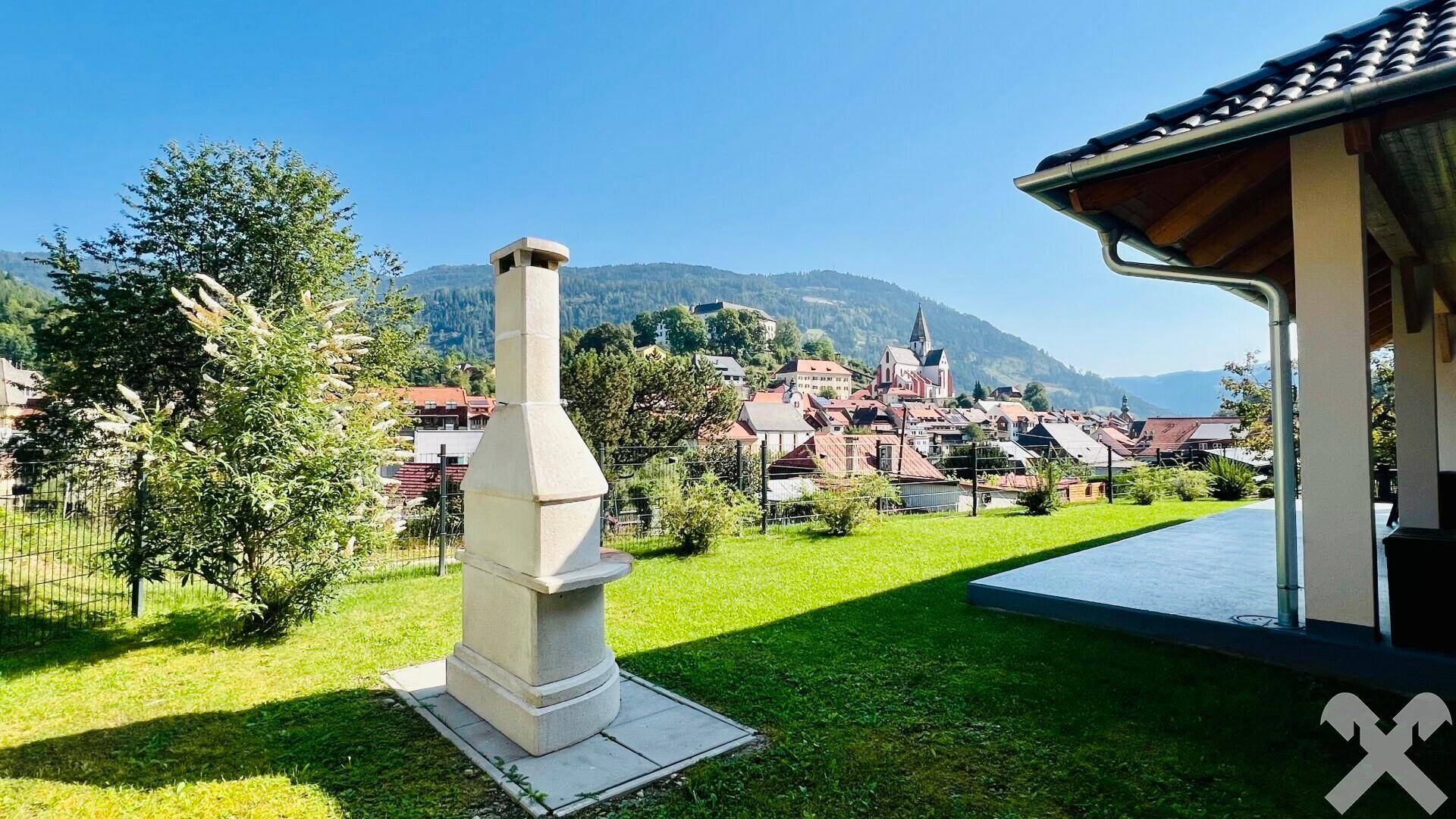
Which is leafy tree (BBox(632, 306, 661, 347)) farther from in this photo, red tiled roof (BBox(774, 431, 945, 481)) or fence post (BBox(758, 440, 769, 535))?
fence post (BBox(758, 440, 769, 535))

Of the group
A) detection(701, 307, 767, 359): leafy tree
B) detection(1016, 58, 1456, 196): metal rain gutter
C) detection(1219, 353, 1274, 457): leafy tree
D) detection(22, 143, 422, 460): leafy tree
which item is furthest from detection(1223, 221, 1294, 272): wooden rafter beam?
detection(701, 307, 767, 359): leafy tree

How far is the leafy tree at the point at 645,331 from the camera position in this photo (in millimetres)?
109438

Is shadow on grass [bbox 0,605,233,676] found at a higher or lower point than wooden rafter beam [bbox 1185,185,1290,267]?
lower

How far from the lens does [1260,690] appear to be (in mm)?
3559

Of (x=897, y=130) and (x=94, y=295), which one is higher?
(x=897, y=130)

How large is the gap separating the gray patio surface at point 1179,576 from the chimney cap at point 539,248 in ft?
14.2

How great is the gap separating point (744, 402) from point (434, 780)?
6959cm

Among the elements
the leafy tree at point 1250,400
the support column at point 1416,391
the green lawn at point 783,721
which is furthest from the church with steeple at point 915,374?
the green lawn at point 783,721

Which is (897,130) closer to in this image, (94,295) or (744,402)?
(94,295)

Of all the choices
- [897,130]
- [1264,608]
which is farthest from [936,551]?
[897,130]

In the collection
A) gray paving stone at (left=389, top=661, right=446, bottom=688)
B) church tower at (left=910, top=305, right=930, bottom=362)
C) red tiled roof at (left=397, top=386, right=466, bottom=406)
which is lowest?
gray paving stone at (left=389, top=661, right=446, bottom=688)

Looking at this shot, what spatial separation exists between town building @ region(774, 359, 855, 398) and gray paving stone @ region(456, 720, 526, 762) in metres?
116

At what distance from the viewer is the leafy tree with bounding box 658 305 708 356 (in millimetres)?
115562

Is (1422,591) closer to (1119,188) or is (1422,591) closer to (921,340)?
(1119,188)
